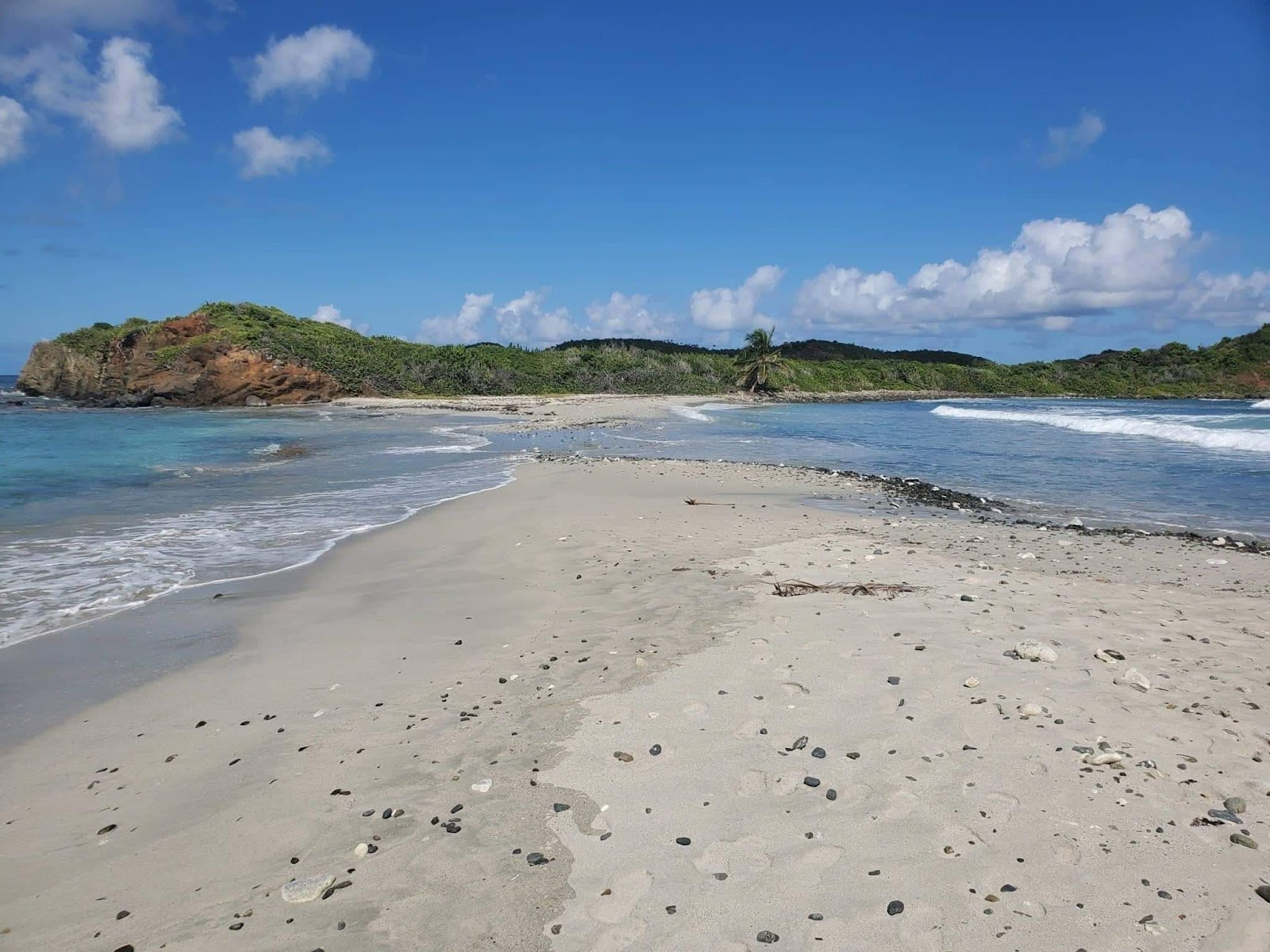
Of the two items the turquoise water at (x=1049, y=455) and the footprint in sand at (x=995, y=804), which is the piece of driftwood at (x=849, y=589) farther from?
the turquoise water at (x=1049, y=455)

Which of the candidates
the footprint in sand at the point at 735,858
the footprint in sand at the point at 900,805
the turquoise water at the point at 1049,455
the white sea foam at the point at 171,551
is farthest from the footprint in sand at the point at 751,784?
the turquoise water at the point at 1049,455

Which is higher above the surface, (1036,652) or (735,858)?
(1036,652)

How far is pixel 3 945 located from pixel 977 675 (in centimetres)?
557

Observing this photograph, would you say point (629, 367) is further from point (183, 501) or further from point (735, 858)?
point (735, 858)

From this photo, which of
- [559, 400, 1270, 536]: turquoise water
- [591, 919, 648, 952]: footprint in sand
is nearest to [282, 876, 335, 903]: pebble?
[591, 919, 648, 952]: footprint in sand

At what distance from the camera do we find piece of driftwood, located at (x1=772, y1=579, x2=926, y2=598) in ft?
24.2

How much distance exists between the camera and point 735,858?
3414mm

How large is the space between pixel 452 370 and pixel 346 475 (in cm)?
4698

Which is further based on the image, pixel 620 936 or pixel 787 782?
pixel 787 782

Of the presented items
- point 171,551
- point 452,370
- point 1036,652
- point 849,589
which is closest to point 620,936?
point 1036,652

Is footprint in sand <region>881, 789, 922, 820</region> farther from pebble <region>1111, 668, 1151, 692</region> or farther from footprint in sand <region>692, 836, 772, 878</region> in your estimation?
pebble <region>1111, 668, 1151, 692</region>

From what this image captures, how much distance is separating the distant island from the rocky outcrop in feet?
0.27

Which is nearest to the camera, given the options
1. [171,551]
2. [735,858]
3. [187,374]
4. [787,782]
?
[735,858]

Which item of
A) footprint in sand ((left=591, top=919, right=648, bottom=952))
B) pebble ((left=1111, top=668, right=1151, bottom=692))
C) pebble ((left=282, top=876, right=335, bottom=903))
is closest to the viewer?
footprint in sand ((left=591, top=919, right=648, bottom=952))
